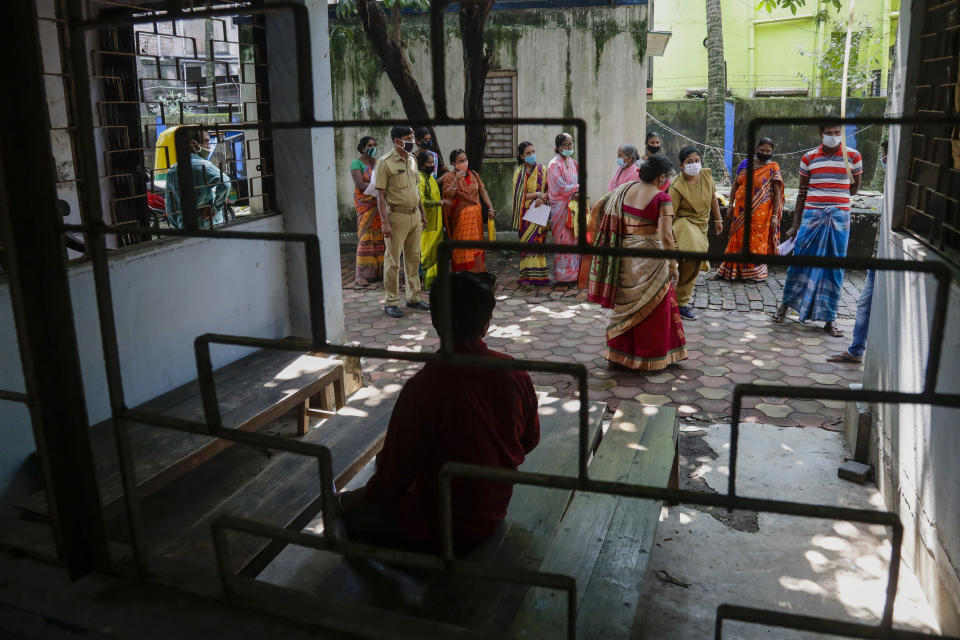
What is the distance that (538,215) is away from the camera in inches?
301

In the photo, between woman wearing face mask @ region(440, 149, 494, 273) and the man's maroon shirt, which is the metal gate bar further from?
woman wearing face mask @ region(440, 149, 494, 273)

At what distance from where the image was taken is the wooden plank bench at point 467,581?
2.11 meters

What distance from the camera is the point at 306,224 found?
4902mm

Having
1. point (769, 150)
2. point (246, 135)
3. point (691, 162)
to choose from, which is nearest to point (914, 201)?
point (691, 162)

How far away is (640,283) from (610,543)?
3.03 meters

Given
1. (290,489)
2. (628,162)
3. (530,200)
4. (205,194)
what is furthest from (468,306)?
(530,200)

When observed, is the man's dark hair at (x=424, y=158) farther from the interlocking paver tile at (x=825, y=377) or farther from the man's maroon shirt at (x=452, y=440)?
the man's maroon shirt at (x=452, y=440)

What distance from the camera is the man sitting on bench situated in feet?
7.09

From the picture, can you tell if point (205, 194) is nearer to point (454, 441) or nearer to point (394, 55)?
point (394, 55)

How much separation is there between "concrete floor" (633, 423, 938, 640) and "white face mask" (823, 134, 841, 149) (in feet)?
9.74

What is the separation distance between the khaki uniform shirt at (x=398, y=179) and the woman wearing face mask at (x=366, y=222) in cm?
71

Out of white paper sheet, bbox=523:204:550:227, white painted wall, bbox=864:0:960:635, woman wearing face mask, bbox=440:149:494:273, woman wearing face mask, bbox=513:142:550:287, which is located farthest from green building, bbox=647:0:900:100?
white painted wall, bbox=864:0:960:635

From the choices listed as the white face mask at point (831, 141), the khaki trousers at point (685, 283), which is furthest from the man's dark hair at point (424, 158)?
the white face mask at point (831, 141)

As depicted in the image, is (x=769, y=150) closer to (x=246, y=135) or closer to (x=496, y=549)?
(x=246, y=135)
